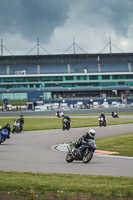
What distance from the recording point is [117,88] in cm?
11331

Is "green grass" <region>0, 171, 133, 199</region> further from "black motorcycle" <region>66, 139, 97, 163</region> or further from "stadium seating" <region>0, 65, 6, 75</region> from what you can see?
"stadium seating" <region>0, 65, 6, 75</region>

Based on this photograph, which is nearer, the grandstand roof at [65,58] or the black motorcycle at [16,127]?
the black motorcycle at [16,127]

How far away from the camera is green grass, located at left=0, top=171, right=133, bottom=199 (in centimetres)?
731

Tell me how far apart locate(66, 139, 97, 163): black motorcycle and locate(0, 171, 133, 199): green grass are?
356 cm

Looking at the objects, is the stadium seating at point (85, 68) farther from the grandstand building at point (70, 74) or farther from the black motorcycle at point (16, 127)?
the black motorcycle at point (16, 127)

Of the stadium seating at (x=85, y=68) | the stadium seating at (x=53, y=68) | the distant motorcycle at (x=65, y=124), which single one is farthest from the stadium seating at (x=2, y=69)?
the distant motorcycle at (x=65, y=124)

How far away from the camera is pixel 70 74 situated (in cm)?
11556

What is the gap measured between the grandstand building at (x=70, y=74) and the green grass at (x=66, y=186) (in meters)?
101

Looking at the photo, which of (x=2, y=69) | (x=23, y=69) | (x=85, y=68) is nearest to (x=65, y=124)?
(x=85, y=68)

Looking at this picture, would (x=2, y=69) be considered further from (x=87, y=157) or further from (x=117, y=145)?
(x=87, y=157)

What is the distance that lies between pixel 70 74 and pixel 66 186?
107930mm

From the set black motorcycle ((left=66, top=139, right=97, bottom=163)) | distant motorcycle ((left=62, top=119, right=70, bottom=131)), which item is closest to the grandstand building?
distant motorcycle ((left=62, top=119, right=70, bottom=131))

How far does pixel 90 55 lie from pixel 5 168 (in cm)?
10780

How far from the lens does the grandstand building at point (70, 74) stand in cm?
11456
